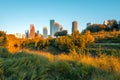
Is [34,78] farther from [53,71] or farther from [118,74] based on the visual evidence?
[118,74]

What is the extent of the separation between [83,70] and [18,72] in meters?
1.99

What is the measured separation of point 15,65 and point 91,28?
88918 mm

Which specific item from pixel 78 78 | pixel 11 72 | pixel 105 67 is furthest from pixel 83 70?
pixel 11 72

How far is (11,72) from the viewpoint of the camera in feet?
21.4

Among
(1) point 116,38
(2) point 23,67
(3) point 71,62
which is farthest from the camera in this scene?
(1) point 116,38

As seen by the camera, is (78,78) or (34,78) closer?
(34,78)

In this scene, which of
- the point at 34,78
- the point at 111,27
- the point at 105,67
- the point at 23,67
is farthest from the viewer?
the point at 111,27

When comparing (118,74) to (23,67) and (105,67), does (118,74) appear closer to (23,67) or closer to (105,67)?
(105,67)

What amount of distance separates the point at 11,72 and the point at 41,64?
1.10 meters

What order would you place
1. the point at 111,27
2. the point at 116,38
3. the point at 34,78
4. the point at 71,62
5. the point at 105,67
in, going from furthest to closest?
the point at 111,27 → the point at 116,38 → the point at 71,62 → the point at 105,67 → the point at 34,78

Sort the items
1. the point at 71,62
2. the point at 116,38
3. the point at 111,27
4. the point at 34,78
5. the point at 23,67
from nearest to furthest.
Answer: the point at 34,78 < the point at 23,67 < the point at 71,62 < the point at 116,38 < the point at 111,27

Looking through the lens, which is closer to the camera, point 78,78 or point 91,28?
point 78,78

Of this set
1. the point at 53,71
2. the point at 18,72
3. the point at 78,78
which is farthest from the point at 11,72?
the point at 78,78

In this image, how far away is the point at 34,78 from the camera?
620cm
